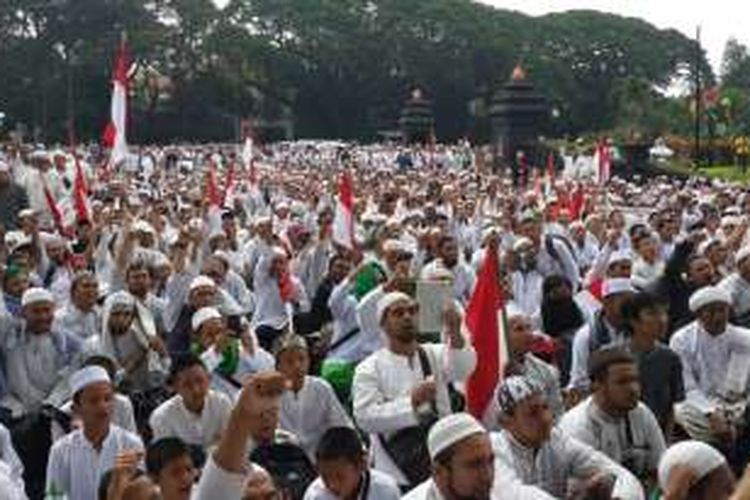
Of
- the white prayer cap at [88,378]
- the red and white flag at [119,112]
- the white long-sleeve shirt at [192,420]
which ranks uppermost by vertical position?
the red and white flag at [119,112]

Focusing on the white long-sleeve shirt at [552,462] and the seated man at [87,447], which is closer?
the white long-sleeve shirt at [552,462]

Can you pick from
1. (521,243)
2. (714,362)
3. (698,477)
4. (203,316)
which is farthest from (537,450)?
(521,243)

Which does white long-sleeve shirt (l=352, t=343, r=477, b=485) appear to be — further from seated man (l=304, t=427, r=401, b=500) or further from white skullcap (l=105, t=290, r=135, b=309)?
white skullcap (l=105, t=290, r=135, b=309)

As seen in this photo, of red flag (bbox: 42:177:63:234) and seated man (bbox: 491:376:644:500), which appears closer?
seated man (bbox: 491:376:644:500)

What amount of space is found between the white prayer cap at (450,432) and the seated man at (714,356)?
3.03 metres

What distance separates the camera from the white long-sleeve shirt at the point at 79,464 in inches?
261

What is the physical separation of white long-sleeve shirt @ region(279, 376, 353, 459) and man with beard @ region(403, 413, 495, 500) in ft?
8.40

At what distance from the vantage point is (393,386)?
21.9 ft

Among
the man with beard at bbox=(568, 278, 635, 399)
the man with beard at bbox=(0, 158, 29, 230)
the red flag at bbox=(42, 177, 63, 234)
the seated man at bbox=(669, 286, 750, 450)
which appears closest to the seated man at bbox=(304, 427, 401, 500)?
the man with beard at bbox=(568, 278, 635, 399)

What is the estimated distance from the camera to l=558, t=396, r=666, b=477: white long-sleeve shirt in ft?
19.0

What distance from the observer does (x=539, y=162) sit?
39.9 metres

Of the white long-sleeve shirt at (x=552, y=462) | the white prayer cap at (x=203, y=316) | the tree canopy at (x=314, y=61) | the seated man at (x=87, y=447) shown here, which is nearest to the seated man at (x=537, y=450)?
the white long-sleeve shirt at (x=552, y=462)

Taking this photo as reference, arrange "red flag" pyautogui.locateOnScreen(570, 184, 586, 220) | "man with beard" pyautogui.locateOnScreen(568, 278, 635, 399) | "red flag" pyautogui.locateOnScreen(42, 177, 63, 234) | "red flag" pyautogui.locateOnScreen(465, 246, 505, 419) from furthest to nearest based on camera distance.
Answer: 1. "red flag" pyautogui.locateOnScreen(570, 184, 586, 220)
2. "red flag" pyautogui.locateOnScreen(42, 177, 63, 234)
3. "man with beard" pyautogui.locateOnScreen(568, 278, 635, 399)
4. "red flag" pyautogui.locateOnScreen(465, 246, 505, 419)

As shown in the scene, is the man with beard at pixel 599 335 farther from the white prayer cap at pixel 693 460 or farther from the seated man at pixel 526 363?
the white prayer cap at pixel 693 460
